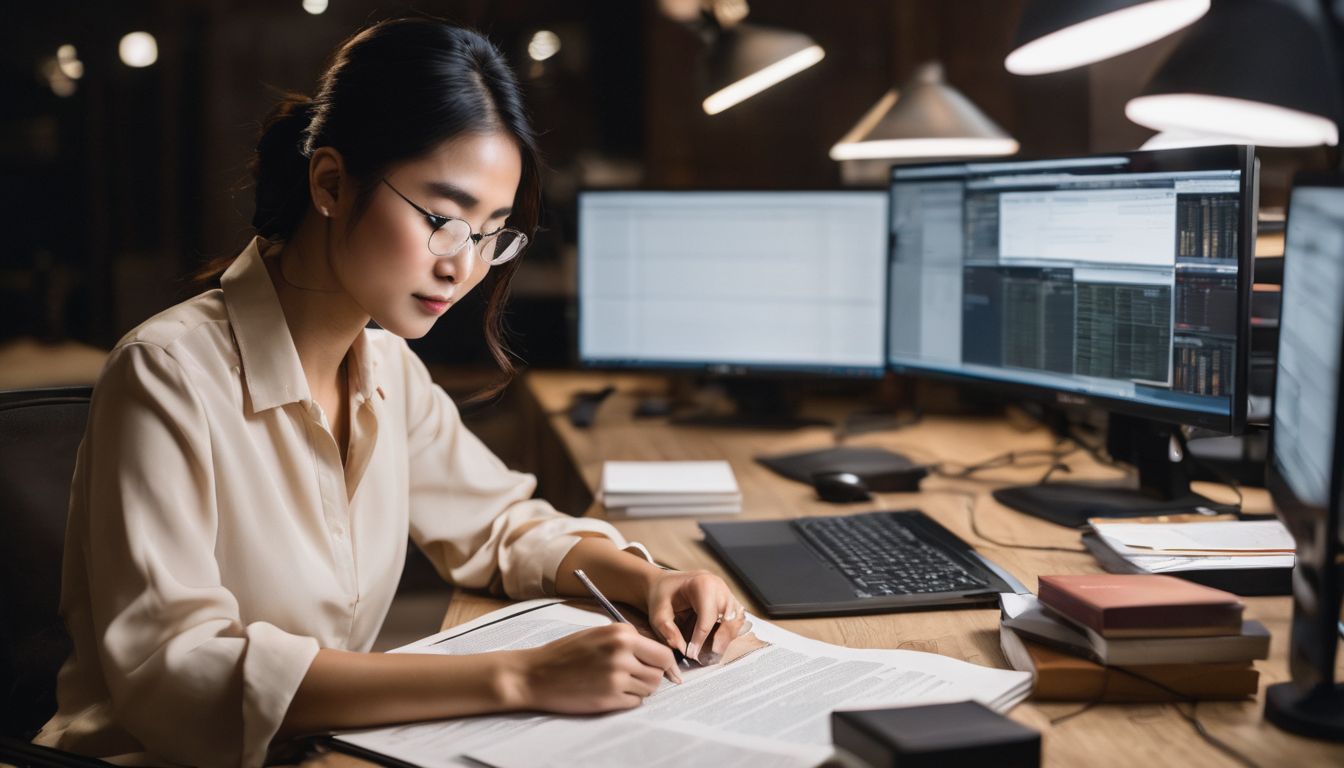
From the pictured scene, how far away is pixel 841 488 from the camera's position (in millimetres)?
1558

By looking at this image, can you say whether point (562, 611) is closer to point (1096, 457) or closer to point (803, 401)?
point (1096, 457)

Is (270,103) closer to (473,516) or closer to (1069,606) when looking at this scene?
(473,516)

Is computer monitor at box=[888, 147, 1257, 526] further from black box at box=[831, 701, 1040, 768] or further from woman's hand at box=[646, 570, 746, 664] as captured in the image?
black box at box=[831, 701, 1040, 768]

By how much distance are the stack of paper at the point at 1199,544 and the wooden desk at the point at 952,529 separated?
0.15 feet

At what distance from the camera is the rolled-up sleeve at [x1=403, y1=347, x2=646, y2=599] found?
1.20 metres

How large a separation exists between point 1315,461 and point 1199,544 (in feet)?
1.34

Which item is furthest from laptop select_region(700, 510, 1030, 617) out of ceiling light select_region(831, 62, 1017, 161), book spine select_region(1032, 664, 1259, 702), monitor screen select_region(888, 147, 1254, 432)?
ceiling light select_region(831, 62, 1017, 161)

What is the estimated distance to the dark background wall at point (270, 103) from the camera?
2436 millimetres

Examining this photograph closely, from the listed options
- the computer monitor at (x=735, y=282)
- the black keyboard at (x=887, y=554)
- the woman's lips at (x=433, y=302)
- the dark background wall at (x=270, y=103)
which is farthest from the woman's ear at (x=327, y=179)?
the dark background wall at (x=270, y=103)

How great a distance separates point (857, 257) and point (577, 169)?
0.88 metres

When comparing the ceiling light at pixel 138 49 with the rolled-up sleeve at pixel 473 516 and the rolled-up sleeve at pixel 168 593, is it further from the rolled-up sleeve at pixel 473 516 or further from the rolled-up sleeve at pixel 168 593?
the rolled-up sleeve at pixel 168 593

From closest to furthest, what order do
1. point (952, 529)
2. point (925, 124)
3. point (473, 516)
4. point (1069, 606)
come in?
point (1069, 606) → point (473, 516) → point (952, 529) → point (925, 124)

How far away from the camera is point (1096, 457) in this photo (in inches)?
70.4

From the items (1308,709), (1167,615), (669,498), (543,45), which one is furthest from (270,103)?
(1308,709)
